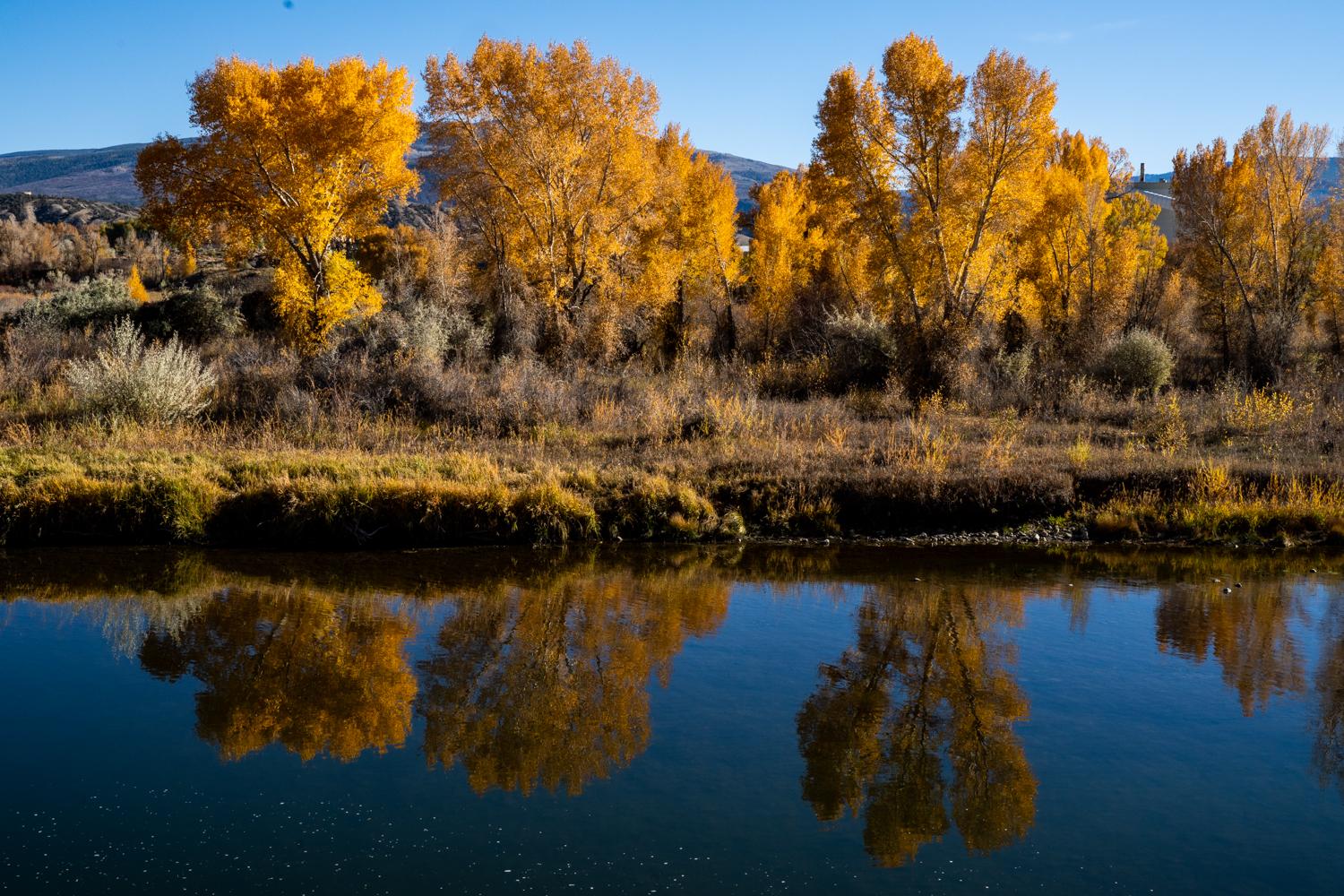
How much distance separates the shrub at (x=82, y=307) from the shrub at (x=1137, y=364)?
26.3m

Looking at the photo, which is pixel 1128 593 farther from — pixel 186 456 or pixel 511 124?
pixel 511 124

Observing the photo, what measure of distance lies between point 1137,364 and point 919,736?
20528 mm

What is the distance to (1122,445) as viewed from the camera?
16.4 m

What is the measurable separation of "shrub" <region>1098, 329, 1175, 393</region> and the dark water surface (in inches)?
536

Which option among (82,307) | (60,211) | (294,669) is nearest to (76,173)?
(60,211)

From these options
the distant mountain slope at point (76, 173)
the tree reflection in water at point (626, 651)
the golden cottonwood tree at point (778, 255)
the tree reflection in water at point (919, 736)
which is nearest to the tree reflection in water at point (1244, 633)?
the tree reflection in water at point (626, 651)

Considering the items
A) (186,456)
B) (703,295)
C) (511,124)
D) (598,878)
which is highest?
(511,124)

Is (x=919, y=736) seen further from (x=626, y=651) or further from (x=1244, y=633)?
(x=1244, y=633)

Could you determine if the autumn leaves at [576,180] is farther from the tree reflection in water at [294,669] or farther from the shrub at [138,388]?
the tree reflection in water at [294,669]

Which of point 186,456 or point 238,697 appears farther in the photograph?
point 186,456

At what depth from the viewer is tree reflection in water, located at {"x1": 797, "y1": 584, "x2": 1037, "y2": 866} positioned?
235 inches

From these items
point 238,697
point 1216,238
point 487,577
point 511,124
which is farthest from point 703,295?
point 238,697

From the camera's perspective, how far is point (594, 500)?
1335 centimetres

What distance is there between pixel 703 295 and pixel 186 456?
80.5 ft
